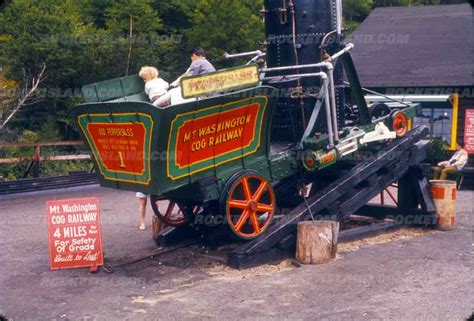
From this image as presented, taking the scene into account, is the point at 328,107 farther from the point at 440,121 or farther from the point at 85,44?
the point at 85,44

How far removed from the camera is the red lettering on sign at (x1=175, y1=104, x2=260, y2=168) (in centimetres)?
823

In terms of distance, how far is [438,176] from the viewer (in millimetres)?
17078

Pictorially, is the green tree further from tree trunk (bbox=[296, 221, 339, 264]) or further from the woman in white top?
tree trunk (bbox=[296, 221, 339, 264])

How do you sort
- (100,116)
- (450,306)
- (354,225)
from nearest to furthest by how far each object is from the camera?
(450,306)
(100,116)
(354,225)

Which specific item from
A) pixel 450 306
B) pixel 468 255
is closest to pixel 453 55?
pixel 468 255

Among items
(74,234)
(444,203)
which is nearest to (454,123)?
(444,203)

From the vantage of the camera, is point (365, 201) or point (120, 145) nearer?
point (120, 145)

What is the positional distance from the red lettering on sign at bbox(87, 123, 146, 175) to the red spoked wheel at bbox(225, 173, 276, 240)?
1300 mm

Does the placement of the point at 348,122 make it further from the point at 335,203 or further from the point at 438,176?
the point at 438,176

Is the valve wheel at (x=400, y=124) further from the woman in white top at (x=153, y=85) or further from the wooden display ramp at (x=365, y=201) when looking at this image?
the woman in white top at (x=153, y=85)

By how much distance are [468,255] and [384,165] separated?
6.45 ft

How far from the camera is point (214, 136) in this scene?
864 cm

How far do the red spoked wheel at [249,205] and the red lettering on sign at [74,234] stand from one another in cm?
172

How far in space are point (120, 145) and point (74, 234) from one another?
4.29 ft
